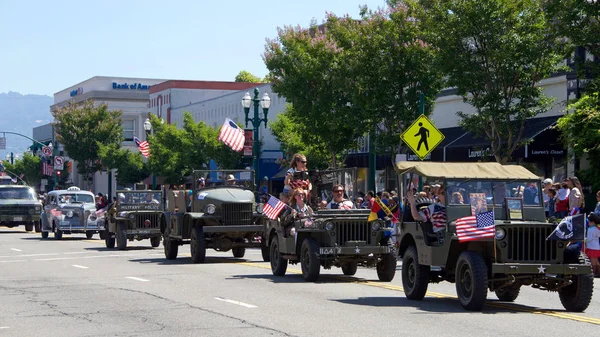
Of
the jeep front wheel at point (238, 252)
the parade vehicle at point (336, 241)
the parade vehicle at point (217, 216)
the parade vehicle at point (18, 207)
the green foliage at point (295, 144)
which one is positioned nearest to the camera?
the parade vehicle at point (336, 241)

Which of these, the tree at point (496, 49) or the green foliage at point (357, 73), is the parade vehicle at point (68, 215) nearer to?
the green foliage at point (357, 73)

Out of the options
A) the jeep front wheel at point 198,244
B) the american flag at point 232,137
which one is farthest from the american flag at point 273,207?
the american flag at point 232,137

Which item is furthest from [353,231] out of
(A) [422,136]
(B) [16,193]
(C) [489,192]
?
(B) [16,193]

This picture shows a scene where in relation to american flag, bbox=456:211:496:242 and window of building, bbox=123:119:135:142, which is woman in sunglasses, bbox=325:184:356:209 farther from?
window of building, bbox=123:119:135:142

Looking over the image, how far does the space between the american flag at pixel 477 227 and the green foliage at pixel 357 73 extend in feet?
61.6

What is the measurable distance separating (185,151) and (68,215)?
930 inches

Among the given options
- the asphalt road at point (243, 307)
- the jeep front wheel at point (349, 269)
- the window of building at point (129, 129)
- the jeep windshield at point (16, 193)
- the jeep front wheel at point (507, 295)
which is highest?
the window of building at point (129, 129)

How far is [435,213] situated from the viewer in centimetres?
1530

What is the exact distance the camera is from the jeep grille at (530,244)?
563 inches

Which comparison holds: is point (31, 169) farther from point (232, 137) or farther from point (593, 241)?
point (593, 241)

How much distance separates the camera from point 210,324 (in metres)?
13.1

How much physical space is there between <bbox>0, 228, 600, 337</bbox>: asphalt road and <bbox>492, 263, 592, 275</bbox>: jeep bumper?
0.57 metres

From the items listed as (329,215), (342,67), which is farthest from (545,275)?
(342,67)

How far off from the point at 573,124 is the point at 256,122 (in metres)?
15.9
